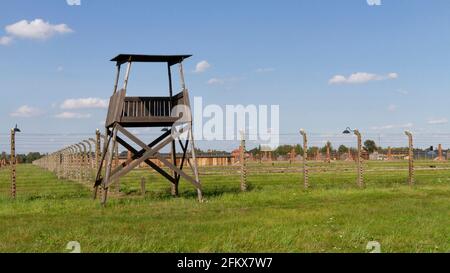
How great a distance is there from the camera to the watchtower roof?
16469 millimetres

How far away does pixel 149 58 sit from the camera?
16844 millimetres

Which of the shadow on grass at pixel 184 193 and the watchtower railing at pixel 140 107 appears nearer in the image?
the watchtower railing at pixel 140 107

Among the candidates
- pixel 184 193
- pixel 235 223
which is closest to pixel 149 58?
pixel 184 193

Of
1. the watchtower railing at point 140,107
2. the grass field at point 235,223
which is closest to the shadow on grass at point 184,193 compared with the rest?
the grass field at point 235,223

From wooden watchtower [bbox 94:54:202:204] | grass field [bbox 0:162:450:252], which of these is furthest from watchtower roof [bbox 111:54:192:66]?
grass field [bbox 0:162:450:252]

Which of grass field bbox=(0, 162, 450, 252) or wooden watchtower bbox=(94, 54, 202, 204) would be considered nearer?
grass field bbox=(0, 162, 450, 252)

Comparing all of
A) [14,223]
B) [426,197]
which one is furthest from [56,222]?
[426,197]

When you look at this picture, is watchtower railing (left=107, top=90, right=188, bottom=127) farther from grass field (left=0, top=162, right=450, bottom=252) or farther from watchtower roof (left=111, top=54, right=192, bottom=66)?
grass field (left=0, top=162, right=450, bottom=252)

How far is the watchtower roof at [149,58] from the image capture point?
54.0 ft

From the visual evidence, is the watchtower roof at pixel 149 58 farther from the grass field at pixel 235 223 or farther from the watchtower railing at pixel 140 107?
the grass field at pixel 235 223

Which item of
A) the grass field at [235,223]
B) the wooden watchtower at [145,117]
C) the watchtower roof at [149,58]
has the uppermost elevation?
the watchtower roof at [149,58]

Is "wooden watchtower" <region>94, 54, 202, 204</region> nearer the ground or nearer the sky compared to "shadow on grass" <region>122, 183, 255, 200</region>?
nearer the sky
